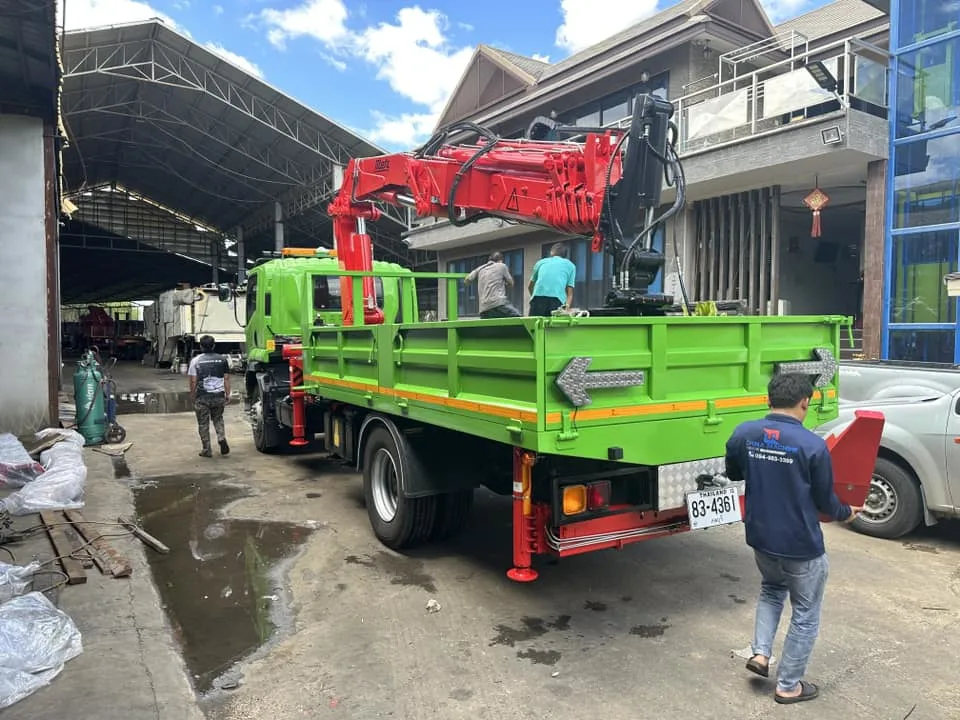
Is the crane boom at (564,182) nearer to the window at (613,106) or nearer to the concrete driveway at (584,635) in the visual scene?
the concrete driveway at (584,635)

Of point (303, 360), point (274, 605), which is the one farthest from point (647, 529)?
point (303, 360)

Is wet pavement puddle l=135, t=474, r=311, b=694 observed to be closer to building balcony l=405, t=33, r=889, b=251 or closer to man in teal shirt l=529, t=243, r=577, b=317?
man in teal shirt l=529, t=243, r=577, b=317

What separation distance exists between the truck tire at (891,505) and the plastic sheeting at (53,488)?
6.96 m

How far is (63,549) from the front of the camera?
16.6ft

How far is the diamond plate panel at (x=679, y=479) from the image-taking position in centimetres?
398

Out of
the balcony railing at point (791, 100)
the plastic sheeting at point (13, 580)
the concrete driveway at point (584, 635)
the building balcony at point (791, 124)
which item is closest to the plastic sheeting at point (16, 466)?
the plastic sheeting at point (13, 580)

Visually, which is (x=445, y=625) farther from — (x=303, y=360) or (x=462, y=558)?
(x=303, y=360)

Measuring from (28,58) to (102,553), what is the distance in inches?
276

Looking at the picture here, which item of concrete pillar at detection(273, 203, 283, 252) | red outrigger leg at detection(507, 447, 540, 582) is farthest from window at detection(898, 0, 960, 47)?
concrete pillar at detection(273, 203, 283, 252)

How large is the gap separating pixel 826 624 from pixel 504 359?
8.11ft

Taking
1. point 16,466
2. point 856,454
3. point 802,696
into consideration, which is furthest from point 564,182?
point 16,466

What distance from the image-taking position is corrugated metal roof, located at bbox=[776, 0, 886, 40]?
14.5 metres

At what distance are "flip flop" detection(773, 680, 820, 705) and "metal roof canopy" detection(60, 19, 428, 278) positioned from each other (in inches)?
855

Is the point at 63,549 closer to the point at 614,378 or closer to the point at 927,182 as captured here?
the point at 614,378
